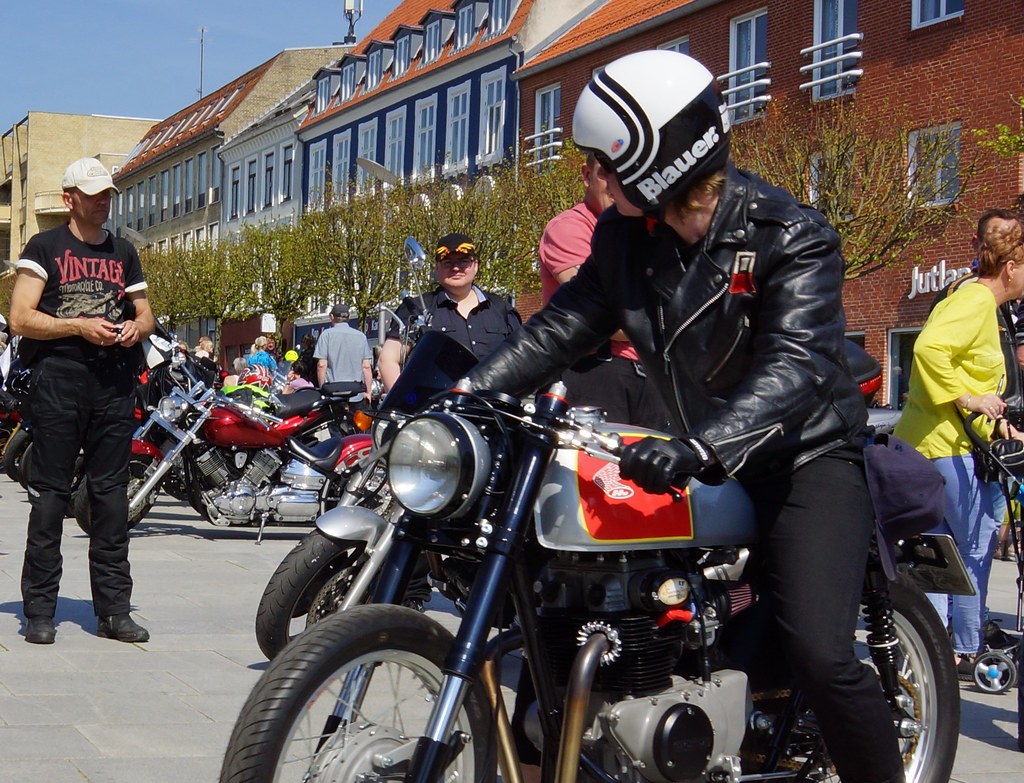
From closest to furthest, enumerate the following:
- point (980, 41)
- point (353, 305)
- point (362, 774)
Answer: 1. point (362, 774)
2. point (980, 41)
3. point (353, 305)

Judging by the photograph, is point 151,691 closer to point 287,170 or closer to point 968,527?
point 968,527

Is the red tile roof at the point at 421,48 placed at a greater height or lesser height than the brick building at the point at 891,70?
greater

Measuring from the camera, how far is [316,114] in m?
55.9

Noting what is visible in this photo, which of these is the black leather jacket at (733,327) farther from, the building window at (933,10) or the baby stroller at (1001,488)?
the building window at (933,10)

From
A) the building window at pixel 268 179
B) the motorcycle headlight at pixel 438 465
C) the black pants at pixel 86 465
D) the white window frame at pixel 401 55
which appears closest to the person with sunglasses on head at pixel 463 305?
the black pants at pixel 86 465

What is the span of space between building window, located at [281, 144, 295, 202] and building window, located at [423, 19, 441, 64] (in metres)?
11.2

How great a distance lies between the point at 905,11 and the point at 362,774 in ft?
85.5

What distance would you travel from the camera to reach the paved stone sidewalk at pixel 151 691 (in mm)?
4738

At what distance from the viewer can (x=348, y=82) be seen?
54.0 m

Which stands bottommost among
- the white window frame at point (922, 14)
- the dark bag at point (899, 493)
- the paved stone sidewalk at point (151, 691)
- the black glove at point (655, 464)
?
the paved stone sidewalk at point (151, 691)

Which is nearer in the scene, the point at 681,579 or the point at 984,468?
the point at 681,579

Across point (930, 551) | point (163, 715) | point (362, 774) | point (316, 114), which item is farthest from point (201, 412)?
point (316, 114)

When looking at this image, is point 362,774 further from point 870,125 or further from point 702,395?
point 870,125

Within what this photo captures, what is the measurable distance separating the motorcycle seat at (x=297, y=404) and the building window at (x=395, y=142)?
36931 millimetres
